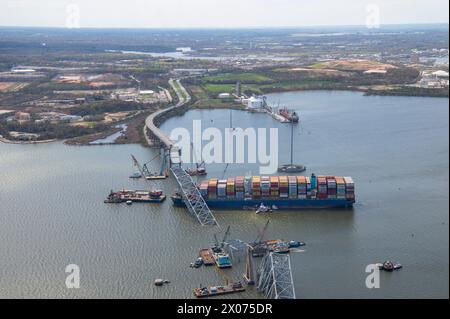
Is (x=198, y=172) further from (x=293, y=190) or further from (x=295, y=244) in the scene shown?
(x=295, y=244)

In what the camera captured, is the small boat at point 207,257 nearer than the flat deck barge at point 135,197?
Yes

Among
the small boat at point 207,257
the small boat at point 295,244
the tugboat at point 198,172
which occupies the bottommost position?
Result: the small boat at point 207,257

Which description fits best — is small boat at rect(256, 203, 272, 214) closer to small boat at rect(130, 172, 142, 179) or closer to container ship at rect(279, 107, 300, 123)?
small boat at rect(130, 172, 142, 179)

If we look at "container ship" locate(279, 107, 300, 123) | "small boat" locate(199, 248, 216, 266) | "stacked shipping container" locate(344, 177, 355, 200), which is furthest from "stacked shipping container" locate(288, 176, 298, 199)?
"container ship" locate(279, 107, 300, 123)

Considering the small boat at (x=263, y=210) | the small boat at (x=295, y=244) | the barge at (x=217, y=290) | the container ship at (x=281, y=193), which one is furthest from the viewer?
the container ship at (x=281, y=193)

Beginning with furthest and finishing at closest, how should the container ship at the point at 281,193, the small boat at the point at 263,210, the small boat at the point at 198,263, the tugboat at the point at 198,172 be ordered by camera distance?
the tugboat at the point at 198,172 → the container ship at the point at 281,193 → the small boat at the point at 263,210 → the small boat at the point at 198,263

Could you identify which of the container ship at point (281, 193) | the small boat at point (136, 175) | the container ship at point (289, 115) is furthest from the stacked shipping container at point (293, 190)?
the container ship at point (289, 115)

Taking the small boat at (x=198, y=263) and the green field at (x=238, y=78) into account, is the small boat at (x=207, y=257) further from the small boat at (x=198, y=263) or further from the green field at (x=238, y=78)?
the green field at (x=238, y=78)

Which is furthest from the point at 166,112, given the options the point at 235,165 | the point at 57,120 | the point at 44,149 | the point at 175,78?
the point at 175,78

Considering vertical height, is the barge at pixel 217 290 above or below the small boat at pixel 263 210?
below
